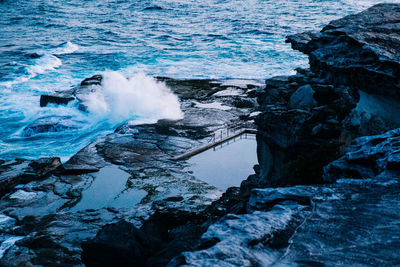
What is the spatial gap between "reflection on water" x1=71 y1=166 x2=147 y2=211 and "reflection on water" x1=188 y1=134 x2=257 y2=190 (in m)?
2.56

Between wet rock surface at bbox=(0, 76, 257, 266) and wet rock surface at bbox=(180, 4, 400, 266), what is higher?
wet rock surface at bbox=(180, 4, 400, 266)

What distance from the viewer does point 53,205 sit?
47.8ft

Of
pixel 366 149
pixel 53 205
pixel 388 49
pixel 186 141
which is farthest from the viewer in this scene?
pixel 186 141

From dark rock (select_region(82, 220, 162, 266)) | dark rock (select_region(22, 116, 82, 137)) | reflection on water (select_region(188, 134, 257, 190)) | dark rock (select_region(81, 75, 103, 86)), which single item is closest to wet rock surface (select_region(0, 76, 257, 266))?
dark rock (select_region(82, 220, 162, 266))

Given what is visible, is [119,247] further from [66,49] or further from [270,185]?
[66,49]

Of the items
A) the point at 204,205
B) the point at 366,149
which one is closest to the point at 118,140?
the point at 204,205

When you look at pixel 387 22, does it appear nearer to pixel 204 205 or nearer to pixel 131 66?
pixel 204 205

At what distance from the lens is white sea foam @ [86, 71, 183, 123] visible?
2416cm

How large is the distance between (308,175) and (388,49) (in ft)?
10.3

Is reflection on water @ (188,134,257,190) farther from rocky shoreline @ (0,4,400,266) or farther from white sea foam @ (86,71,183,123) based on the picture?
white sea foam @ (86,71,183,123)

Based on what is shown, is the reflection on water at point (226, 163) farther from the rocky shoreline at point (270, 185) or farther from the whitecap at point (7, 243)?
the whitecap at point (7, 243)

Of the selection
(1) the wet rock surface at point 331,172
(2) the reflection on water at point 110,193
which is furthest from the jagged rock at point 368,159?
(2) the reflection on water at point 110,193

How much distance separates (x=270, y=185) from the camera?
13.2 m

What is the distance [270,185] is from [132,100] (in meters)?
14.7
